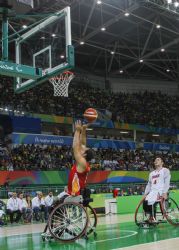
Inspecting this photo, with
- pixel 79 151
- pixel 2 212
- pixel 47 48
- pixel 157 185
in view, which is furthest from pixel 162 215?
pixel 2 212

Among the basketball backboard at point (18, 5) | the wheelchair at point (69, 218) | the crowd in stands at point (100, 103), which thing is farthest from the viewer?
the crowd in stands at point (100, 103)

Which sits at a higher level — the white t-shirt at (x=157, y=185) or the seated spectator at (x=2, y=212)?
the white t-shirt at (x=157, y=185)

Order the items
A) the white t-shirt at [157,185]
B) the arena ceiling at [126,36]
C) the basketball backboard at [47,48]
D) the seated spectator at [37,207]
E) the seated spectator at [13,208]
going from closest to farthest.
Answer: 1. the white t-shirt at [157,185]
2. the basketball backboard at [47,48]
3. the seated spectator at [13,208]
4. the seated spectator at [37,207]
5. the arena ceiling at [126,36]

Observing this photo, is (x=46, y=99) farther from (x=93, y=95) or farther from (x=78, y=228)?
(x=78, y=228)

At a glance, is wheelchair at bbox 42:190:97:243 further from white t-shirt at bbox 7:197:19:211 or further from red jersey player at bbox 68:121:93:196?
white t-shirt at bbox 7:197:19:211

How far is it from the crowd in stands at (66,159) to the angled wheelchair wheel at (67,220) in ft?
54.4

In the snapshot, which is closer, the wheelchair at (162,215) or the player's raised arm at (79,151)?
the player's raised arm at (79,151)

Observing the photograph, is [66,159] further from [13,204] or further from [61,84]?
[13,204]

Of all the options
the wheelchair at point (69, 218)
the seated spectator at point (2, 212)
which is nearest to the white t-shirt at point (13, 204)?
the seated spectator at point (2, 212)

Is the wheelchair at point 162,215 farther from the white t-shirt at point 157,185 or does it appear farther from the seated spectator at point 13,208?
the seated spectator at point 13,208

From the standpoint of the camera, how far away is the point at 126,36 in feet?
115

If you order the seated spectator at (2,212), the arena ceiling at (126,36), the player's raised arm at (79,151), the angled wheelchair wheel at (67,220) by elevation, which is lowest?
the seated spectator at (2,212)

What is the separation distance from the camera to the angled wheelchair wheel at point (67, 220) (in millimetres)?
6891

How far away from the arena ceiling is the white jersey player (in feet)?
46.1
